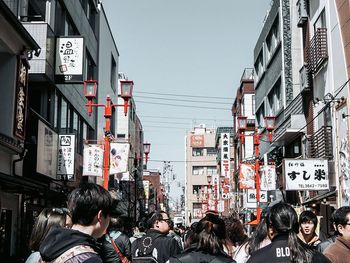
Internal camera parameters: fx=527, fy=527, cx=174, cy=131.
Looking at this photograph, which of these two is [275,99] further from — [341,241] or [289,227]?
[289,227]

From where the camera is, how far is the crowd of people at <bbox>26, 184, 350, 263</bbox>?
3.06m

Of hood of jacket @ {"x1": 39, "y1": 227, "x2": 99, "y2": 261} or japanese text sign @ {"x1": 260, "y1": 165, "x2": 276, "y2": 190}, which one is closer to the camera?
hood of jacket @ {"x1": 39, "y1": 227, "x2": 99, "y2": 261}

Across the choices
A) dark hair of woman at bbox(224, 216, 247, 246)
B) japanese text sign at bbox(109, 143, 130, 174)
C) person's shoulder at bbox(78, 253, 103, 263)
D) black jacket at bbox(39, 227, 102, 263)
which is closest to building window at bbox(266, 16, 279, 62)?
japanese text sign at bbox(109, 143, 130, 174)

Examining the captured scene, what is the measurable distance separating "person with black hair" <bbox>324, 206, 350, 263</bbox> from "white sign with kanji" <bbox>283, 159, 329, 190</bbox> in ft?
43.7

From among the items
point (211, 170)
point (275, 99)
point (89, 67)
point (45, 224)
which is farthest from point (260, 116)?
point (211, 170)

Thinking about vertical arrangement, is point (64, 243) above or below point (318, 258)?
above

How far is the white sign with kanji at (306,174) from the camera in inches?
712

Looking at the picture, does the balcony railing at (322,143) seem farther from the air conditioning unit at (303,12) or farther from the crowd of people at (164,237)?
the crowd of people at (164,237)

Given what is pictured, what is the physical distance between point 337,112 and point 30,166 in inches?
413

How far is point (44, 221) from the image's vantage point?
4684mm

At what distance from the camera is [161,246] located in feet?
23.9

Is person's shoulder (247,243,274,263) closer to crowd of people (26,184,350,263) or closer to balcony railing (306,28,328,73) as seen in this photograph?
crowd of people (26,184,350,263)

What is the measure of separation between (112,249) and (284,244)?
6.15 feet

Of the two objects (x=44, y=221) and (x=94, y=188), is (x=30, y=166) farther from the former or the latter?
(x=94, y=188)
